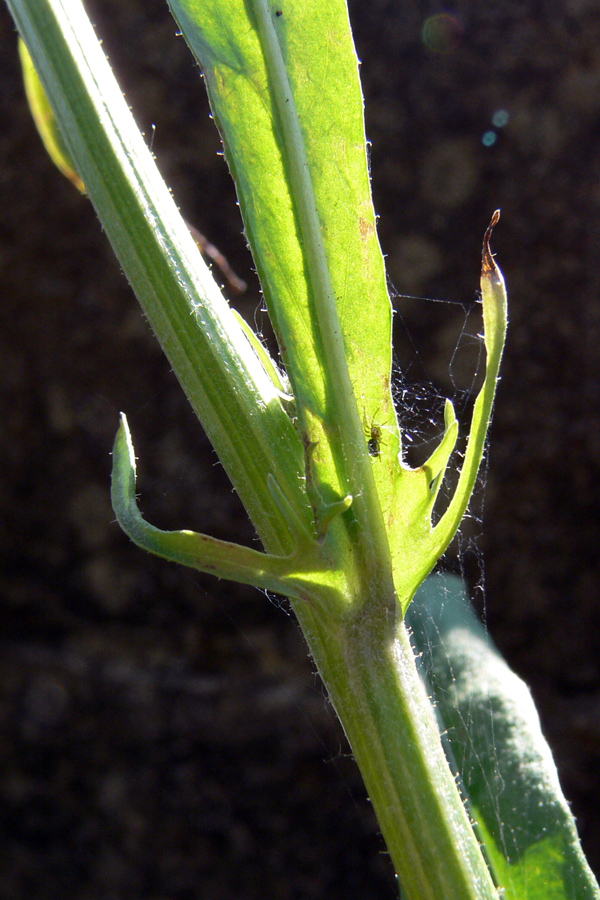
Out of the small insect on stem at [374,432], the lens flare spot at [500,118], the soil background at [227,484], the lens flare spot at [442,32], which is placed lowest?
the soil background at [227,484]

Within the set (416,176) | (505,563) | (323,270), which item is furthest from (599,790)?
(323,270)

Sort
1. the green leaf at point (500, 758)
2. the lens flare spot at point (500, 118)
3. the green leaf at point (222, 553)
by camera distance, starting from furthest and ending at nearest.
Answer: the lens flare spot at point (500, 118), the green leaf at point (500, 758), the green leaf at point (222, 553)

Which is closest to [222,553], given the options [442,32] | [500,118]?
[500,118]

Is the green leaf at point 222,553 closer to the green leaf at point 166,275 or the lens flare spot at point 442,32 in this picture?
the green leaf at point 166,275

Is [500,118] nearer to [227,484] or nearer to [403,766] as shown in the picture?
[227,484]

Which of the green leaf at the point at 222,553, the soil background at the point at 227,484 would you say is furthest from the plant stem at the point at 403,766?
the soil background at the point at 227,484

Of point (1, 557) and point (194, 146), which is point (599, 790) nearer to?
point (1, 557)

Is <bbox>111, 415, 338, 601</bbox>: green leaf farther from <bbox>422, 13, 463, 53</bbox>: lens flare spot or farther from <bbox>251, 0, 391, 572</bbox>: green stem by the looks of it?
<bbox>422, 13, 463, 53</bbox>: lens flare spot

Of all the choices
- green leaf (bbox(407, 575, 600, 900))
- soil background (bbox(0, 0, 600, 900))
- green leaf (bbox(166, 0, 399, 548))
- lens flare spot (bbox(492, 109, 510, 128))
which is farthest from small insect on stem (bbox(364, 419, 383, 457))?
lens flare spot (bbox(492, 109, 510, 128))
